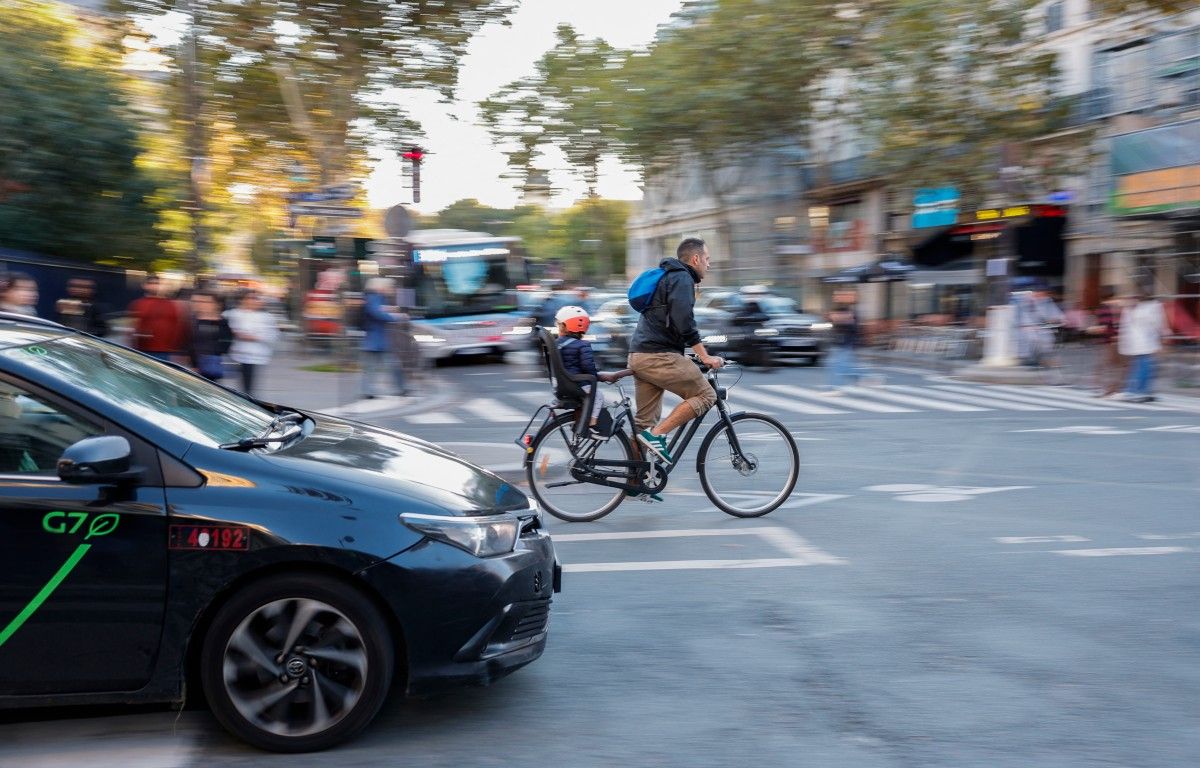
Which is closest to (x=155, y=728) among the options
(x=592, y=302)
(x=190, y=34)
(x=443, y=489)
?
(x=443, y=489)

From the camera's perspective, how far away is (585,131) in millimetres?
45281

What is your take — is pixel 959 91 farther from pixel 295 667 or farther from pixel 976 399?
pixel 295 667

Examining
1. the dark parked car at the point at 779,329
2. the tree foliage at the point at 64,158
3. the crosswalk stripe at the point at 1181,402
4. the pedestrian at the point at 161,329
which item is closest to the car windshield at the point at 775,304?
the dark parked car at the point at 779,329

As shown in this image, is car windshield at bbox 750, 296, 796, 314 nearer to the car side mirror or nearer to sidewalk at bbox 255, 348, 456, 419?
sidewalk at bbox 255, 348, 456, 419

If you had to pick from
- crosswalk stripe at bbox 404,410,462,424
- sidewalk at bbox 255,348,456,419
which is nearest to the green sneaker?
crosswalk stripe at bbox 404,410,462,424

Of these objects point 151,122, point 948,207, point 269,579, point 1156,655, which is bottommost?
point 1156,655

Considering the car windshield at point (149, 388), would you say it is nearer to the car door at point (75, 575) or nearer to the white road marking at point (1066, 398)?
the car door at point (75, 575)

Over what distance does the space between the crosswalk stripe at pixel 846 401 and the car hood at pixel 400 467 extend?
12608mm

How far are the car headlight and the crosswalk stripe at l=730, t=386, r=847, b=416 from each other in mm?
12412

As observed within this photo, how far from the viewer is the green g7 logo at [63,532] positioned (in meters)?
3.82

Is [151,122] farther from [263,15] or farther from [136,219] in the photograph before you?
[263,15]

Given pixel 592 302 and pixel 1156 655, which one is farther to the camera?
pixel 592 302

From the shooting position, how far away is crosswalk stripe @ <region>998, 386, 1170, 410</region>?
56.7 feet

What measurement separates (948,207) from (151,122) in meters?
25.0
